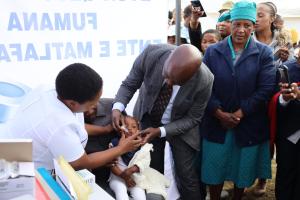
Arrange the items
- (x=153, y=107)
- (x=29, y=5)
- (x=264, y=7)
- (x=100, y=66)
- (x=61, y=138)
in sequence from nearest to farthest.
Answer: (x=61, y=138)
(x=29, y=5)
(x=153, y=107)
(x=100, y=66)
(x=264, y=7)

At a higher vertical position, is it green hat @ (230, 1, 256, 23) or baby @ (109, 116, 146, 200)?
green hat @ (230, 1, 256, 23)

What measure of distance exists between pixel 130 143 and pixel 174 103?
476mm

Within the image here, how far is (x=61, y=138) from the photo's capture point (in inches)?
59.5

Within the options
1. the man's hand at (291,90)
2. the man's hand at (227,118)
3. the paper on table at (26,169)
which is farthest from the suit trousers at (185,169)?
the paper on table at (26,169)

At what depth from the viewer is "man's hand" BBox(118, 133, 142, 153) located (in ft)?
6.22

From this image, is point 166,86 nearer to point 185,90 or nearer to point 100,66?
point 185,90

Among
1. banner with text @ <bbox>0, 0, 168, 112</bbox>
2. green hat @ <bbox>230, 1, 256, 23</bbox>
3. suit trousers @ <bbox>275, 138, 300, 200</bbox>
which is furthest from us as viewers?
suit trousers @ <bbox>275, 138, 300, 200</bbox>

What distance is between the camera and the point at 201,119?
→ 2.48 metres

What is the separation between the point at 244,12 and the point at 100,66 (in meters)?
1.11

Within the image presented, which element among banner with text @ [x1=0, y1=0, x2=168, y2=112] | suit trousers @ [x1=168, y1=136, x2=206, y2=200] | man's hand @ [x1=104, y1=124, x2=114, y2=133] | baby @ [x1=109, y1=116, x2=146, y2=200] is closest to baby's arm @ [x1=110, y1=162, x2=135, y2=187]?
baby @ [x1=109, y1=116, x2=146, y2=200]

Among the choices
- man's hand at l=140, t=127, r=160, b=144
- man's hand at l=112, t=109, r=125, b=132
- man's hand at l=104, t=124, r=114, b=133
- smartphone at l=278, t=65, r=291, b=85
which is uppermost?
smartphone at l=278, t=65, r=291, b=85

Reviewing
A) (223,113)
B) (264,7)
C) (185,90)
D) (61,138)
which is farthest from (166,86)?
(264,7)

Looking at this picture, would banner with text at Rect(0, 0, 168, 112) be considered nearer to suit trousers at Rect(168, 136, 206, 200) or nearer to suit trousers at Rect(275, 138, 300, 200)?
suit trousers at Rect(168, 136, 206, 200)

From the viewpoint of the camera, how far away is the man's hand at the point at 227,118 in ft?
8.00
